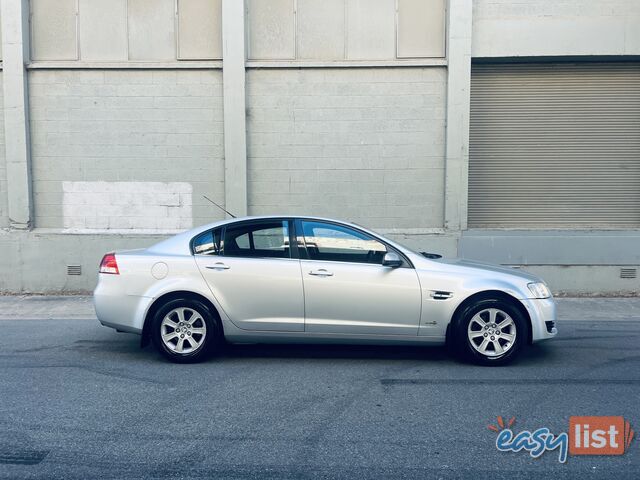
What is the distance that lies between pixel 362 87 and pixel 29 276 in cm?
683

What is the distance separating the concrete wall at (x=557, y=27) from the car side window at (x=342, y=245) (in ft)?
20.3

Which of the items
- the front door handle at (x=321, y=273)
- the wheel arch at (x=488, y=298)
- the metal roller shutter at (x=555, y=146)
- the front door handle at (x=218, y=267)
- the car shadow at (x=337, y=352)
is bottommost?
the car shadow at (x=337, y=352)

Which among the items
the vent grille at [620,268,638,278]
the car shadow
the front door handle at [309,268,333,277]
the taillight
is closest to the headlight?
the car shadow

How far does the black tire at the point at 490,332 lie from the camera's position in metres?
6.45

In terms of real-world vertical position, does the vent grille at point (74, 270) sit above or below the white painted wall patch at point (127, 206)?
below

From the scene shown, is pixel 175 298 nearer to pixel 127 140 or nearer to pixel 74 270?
pixel 74 270

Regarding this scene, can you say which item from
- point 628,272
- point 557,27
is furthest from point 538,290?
point 557,27

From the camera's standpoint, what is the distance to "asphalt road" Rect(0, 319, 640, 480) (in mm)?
4172

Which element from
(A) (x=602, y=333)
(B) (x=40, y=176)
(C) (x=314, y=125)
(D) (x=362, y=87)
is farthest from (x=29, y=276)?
(A) (x=602, y=333)

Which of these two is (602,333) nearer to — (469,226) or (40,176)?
(469,226)

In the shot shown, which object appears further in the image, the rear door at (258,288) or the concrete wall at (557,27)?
the concrete wall at (557,27)

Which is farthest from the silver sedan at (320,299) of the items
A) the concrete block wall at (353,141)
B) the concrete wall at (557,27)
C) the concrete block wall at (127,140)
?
the concrete wall at (557,27)

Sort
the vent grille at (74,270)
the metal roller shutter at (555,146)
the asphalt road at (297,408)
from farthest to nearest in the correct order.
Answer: the metal roller shutter at (555,146) < the vent grille at (74,270) < the asphalt road at (297,408)

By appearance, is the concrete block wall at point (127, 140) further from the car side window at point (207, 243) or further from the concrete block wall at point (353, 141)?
the car side window at point (207, 243)
